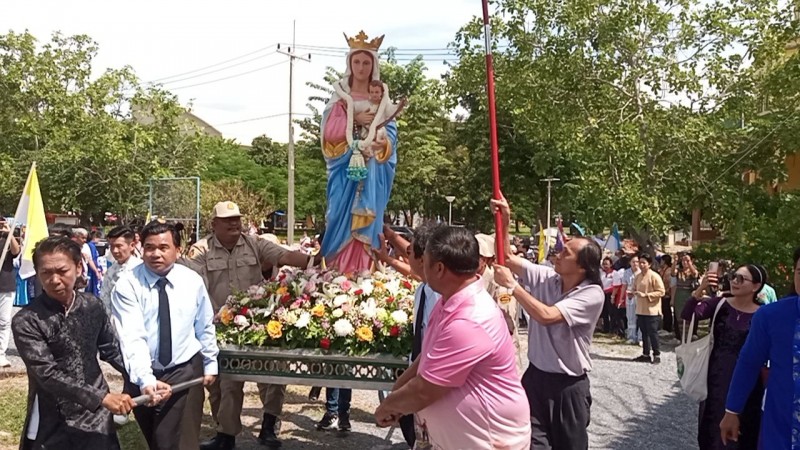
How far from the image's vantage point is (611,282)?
13.3 metres

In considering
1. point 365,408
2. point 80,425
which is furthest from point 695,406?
point 80,425

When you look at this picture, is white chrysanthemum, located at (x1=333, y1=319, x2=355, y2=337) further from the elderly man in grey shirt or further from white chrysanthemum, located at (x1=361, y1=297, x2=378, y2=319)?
the elderly man in grey shirt

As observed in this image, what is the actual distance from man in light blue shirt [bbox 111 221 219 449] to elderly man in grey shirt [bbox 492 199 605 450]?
6.34ft

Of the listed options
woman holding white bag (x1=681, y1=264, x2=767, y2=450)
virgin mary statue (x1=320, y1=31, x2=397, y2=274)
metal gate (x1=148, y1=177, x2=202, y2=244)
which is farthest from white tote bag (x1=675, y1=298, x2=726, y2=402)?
metal gate (x1=148, y1=177, x2=202, y2=244)

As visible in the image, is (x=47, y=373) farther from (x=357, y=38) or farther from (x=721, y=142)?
(x=721, y=142)

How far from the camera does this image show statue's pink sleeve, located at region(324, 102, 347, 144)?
20.8 feet

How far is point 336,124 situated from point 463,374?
412cm

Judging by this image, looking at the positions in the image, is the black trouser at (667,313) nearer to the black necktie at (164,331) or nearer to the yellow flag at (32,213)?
the yellow flag at (32,213)

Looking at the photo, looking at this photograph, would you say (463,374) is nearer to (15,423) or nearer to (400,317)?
(400,317)

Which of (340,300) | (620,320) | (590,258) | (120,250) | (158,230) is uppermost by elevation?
(158,230)

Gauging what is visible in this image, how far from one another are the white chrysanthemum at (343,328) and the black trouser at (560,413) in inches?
61.7

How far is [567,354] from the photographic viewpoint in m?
3.99

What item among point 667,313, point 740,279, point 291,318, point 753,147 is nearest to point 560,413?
point 740,279

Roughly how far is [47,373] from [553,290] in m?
2.77
